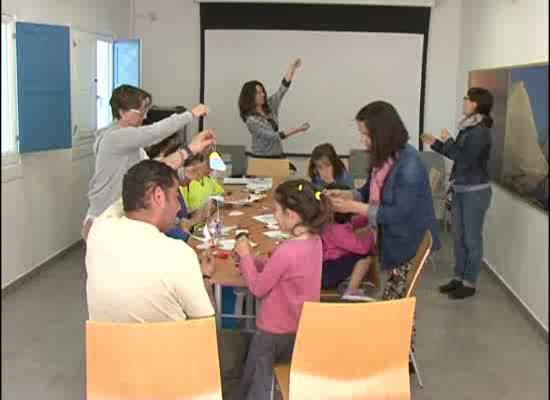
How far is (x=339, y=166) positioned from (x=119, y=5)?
11.6 ft

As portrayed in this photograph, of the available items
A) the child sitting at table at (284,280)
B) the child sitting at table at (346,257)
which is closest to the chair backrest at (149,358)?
the child sitting at table at (284,280)

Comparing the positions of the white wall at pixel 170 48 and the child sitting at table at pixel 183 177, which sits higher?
the white wall at pixel 170 48

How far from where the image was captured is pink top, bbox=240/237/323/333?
7.57 ft

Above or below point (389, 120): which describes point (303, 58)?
above

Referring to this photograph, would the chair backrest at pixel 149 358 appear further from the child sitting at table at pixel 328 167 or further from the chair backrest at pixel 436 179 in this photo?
the chair backrest at pixel 436 179

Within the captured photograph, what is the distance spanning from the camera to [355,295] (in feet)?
9.80

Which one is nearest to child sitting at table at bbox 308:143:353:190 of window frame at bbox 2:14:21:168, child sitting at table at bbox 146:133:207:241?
child sitting at table at bbox 146:133:207:241

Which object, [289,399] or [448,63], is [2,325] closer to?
[289,399]

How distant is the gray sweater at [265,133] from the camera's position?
5285 millimetres

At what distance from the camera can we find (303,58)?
22.9 feet

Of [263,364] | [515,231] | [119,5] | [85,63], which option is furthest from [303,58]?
[515,231]

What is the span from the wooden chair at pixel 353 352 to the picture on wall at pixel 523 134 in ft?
2.53

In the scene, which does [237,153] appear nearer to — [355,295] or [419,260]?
[355,295]

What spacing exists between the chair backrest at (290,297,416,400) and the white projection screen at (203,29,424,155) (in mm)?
5182
